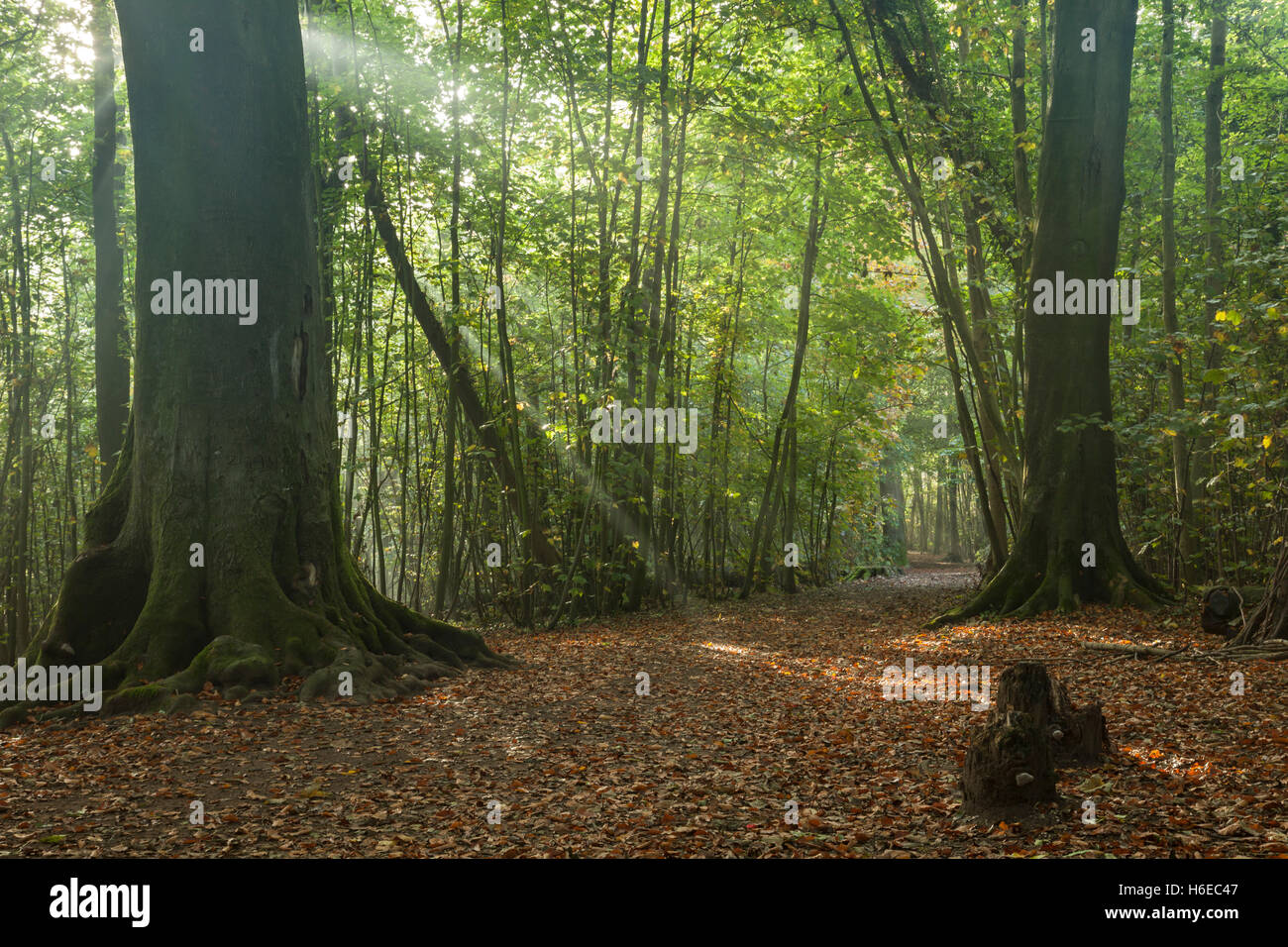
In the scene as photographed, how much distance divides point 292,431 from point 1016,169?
919 centimetres

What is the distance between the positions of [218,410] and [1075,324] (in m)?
8.71

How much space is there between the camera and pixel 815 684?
23.7 ft

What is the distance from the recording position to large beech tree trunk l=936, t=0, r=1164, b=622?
974cm

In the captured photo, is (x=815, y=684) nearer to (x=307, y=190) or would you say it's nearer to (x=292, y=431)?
(x=292, y=431)

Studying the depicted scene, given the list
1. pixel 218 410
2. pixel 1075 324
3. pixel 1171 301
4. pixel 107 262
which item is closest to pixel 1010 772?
pixel 218 410

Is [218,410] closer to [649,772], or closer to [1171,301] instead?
[649,772]

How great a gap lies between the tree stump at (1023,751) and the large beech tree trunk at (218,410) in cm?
423

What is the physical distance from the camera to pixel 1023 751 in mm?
3703

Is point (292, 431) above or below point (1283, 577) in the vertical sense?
above

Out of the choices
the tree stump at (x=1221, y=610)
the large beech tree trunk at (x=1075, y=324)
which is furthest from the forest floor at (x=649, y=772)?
the large beech tree trunk at (x=1075, y=324)

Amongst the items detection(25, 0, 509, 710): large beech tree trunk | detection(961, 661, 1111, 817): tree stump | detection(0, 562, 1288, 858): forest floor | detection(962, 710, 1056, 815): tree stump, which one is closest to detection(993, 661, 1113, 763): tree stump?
detection(961, 661, 1111, 817): tree stump

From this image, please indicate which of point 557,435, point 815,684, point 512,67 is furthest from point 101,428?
point 815,684

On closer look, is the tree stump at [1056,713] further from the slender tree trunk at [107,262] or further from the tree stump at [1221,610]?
the slender tree trunk at [107,262]

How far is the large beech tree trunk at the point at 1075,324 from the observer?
9.74 meters
